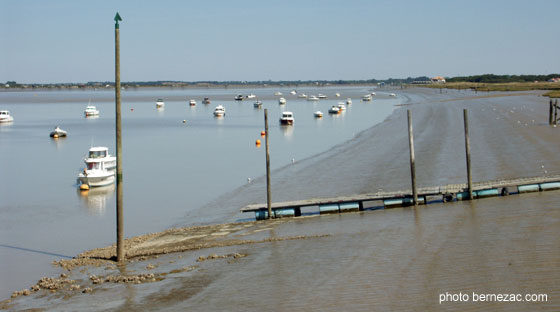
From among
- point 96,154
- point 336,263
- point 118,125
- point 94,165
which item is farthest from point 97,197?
point 336,263

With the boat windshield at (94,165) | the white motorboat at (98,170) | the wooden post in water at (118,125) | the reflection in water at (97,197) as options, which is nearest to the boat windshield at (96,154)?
the white motorboat at (98,170)

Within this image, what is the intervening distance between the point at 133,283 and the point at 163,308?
289 centimetres

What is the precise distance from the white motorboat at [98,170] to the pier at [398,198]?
17.2 meters

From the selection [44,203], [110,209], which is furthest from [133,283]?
Result: [44,203]

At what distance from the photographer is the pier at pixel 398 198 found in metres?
28.4

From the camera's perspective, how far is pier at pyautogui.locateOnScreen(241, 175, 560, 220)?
93.0 feet

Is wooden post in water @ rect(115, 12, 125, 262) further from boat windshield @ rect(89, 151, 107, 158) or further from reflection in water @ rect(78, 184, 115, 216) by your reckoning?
boat windshield @ rect(89, 151, 107, 158)

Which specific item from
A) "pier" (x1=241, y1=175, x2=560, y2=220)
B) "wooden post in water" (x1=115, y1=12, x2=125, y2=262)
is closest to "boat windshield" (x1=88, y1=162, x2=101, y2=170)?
"pier" (x1=241, y1=175, x2=560, y2=220)

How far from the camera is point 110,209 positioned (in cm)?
3559

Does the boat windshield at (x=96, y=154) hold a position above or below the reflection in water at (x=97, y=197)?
above

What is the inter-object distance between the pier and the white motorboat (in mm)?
17157

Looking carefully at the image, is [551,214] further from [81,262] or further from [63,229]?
[63,229]

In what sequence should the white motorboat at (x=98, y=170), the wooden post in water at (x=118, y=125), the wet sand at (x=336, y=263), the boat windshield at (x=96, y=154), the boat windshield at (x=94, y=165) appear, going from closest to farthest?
1. the wet sand at (x=336, y=263)
2. the wooden post in water at (x=118, y=125)
3. the white motorboat at (x=98, y=170)
4. the boat windshield at (x=94, y=165)
5. the boat windshield at (x=96, y=154)

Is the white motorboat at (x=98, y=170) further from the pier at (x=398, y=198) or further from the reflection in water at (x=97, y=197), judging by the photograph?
A: the pier at (x=398, y=198)
